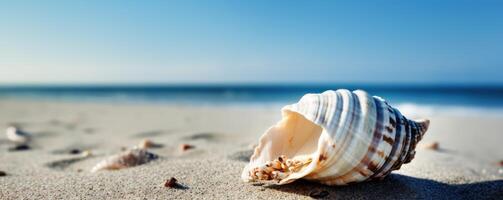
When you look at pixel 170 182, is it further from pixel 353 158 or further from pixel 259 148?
pixel 353 158

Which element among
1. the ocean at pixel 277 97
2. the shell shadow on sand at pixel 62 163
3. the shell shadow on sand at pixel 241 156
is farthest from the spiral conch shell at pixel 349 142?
the ocean at pixel 277 97

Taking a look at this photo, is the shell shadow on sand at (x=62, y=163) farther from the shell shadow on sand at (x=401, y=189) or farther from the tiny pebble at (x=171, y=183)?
the shell shadow on sand at (x=401, y=189)

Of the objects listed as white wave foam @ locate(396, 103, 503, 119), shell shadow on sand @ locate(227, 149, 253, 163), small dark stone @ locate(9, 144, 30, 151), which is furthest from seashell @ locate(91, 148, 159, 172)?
white wave foam @ locate(396, 103, 503, 119)

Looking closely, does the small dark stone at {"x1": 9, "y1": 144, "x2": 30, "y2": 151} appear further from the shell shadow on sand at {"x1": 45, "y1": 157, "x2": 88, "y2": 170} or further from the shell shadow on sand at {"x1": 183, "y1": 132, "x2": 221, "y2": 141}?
the shell shadow on sand at {"x1": 183, "y1": 132, "x2": 221, "y2": 141}

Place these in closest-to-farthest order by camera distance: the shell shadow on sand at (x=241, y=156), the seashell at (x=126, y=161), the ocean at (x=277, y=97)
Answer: the seashell at (x=126, y=161), the shell shadow on sand at (x=241, y=156), the ocean at (x=277, y=97)

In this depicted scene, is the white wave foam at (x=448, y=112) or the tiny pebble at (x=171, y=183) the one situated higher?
the tiny pebble at (x=171, y=183)

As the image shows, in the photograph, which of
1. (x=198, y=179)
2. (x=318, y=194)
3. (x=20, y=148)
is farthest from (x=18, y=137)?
(x=318, y=194)
